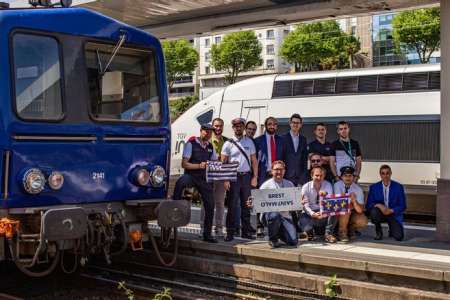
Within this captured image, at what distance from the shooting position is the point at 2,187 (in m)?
6.73

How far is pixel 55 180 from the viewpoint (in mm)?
7012

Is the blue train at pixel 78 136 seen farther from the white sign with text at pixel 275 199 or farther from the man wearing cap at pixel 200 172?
the white sign with text at pixel 275 199

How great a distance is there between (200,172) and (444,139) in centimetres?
358

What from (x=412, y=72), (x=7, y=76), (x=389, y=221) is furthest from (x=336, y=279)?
(x=412, y=72)

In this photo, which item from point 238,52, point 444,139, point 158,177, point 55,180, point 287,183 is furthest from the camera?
point 238,52

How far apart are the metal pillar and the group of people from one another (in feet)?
1.81

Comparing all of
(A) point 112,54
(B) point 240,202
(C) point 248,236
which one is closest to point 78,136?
(A) point 112,54

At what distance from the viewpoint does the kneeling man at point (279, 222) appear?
841cm

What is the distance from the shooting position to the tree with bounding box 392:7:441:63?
44.8 m

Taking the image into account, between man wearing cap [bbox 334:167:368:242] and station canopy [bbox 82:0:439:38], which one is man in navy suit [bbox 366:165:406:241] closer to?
man wearing cap [bbox 334:167:368:242]

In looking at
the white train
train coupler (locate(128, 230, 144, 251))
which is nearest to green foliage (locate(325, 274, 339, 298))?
train coupler (locate(128, 230, 144, 251))

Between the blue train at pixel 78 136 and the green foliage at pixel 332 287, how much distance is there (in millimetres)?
1966

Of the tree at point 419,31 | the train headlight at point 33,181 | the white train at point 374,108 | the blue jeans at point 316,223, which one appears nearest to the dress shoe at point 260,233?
the blue jeans at point 316,223

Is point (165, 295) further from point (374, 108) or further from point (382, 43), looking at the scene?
point (382, 43)
